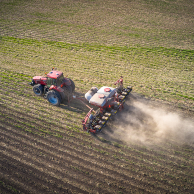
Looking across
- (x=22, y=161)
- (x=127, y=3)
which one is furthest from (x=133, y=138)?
(x=127, y=3)

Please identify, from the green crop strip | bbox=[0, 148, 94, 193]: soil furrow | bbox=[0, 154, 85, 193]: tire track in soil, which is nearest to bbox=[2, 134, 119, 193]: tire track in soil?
bbox=[0, 148, 94, 193]: soil furrow

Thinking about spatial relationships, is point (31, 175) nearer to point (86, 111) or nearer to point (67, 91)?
point (86, 111)

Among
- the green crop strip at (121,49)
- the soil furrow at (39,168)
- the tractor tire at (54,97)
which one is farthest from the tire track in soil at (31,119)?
the green crop strip at (121,49)

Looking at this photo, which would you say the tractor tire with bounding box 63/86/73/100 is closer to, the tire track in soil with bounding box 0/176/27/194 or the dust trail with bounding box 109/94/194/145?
the dust trail with bounding box 109/94/194/145

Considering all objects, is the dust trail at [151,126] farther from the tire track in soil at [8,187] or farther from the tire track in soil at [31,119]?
the tire track in soil at [8,187]

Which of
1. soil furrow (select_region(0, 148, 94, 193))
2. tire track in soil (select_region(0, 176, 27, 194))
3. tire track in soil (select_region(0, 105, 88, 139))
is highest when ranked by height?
tire track in soil (select_region(0, 105, 88, 139))

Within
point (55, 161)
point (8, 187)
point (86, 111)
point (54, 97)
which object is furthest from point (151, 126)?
point (8, 187)

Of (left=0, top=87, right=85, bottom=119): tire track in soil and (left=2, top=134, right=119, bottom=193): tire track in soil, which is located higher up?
(left=0, top=87, right=85, bottom=119): tire track in soil
